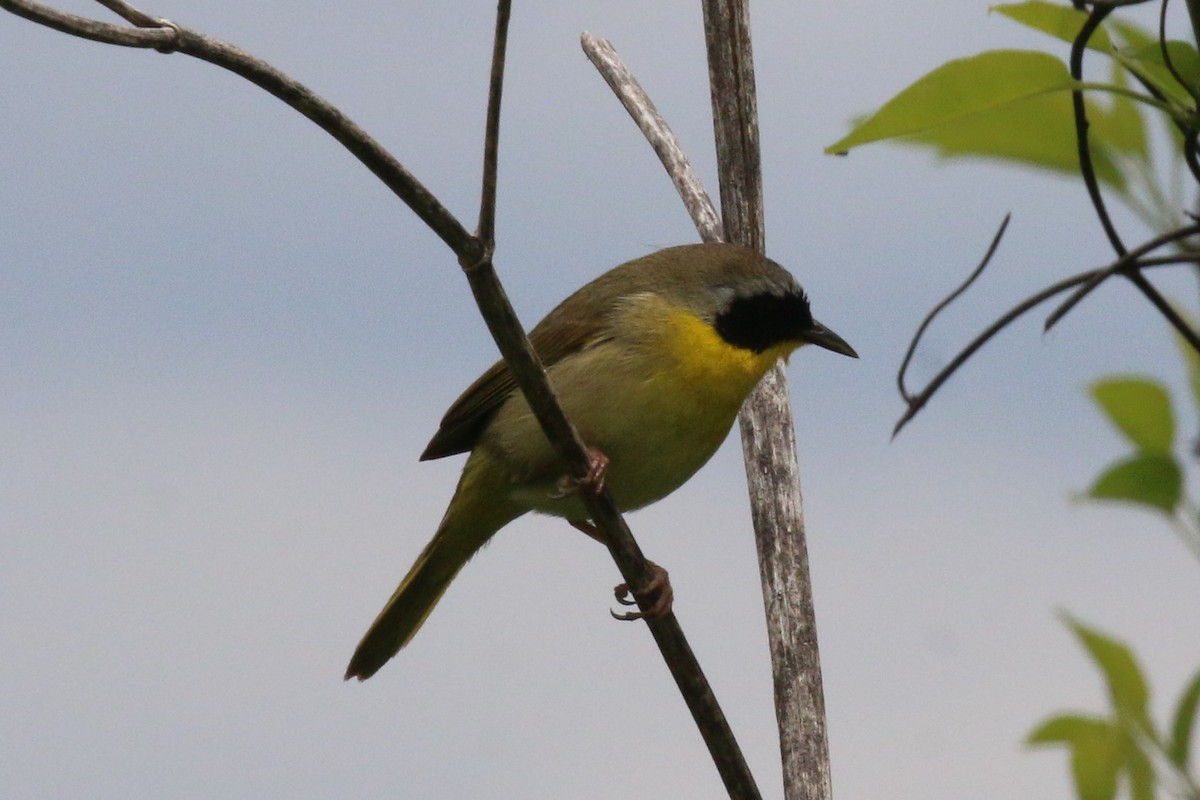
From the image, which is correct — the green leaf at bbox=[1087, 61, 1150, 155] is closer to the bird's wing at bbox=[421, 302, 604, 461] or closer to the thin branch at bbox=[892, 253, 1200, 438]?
the thin branch at bbox=[892, 253, 1200, 438]

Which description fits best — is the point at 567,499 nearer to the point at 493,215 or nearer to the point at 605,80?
the point at 605,80

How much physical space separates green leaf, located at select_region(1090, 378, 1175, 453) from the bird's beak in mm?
3854

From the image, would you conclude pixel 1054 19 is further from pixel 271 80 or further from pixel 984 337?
pixel 271 80

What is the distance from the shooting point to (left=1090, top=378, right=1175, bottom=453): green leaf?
2.69 feet

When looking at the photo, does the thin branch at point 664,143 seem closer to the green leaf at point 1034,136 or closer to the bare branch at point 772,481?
the bare branch at point 772,481

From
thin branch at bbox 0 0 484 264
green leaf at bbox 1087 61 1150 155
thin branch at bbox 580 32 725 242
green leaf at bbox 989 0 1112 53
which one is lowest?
green leaf at bbox 1087 61 1150 155

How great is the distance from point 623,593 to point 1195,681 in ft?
12.0

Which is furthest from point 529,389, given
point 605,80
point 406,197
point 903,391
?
point 605,80

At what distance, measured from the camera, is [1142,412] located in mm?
832

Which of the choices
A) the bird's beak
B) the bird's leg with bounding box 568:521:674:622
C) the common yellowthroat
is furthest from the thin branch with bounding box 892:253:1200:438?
the bird's beak

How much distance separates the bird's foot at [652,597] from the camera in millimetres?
3448

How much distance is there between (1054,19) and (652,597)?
2711 mm

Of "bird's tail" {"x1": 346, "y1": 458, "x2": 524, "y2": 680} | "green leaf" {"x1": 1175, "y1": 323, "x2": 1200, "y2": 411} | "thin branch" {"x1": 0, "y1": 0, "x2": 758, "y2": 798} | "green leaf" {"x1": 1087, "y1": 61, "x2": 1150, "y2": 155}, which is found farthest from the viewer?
"bird's tail" {"x1": 346, "y1": 458, "x2": 524, "y2": 680}

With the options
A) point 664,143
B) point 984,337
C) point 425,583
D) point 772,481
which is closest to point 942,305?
point 984,337
